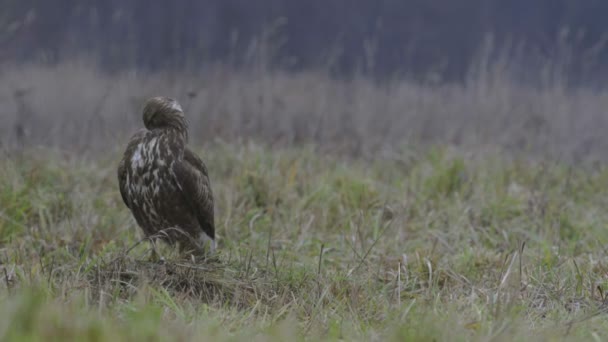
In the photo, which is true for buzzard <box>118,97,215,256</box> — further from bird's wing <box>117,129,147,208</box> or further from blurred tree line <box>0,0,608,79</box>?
blurred tree line <box>0,0,608,79</box>

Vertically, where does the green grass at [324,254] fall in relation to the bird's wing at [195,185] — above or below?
below

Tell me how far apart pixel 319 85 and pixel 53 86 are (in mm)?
2613

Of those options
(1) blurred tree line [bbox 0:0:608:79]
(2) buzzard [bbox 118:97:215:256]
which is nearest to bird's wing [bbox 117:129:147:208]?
(2) buzzard [bbox 118:97:215:256]

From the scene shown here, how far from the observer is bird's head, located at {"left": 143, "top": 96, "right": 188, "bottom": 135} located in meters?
3.38

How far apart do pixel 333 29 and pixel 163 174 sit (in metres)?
7.35

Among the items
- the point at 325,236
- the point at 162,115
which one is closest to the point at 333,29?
the point at 325,236

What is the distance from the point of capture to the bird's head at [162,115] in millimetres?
3379

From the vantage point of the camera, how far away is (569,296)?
314cm

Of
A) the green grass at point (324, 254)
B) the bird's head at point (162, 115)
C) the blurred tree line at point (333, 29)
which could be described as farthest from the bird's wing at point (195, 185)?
the blurred tree line at point (333, 29)

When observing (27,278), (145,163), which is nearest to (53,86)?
(145,163)

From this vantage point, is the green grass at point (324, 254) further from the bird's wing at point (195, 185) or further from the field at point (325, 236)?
the bird's wing at point (195, 185)

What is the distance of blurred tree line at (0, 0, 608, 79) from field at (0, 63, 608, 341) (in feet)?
3.73

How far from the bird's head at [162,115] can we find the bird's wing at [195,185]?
0.13 m

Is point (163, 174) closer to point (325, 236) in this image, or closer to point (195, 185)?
point (195, 185)
